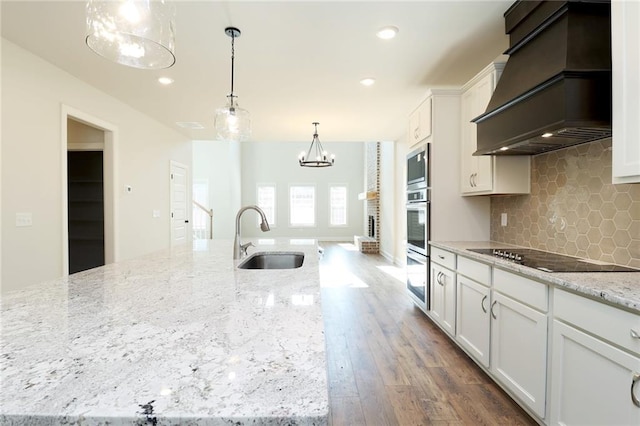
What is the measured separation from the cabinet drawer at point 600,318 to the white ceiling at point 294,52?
208cm

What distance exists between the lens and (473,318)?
2.47 metres

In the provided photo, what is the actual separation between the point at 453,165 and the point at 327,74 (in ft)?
5.42

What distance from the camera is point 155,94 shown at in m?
4.14

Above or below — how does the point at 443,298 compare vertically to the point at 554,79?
below

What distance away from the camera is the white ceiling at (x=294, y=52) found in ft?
7.95

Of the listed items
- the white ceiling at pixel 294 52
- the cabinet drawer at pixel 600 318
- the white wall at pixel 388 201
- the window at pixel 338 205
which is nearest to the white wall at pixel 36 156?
the white ceiling at pixel 294 52

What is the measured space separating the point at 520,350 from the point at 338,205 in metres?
10.4

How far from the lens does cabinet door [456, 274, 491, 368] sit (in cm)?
229

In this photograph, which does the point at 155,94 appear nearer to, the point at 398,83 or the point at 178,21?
the point at 178,21

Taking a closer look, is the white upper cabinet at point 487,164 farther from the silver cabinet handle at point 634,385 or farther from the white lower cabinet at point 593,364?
the silver cabinet handle at point 634,385

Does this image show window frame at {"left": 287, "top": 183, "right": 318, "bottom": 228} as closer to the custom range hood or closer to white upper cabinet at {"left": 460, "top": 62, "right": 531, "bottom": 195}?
white upper cabinet at {"left": 460, "top": 62, "right": 531, "bottom": 195}

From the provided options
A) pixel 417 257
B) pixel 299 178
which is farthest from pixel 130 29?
pixel 299 178

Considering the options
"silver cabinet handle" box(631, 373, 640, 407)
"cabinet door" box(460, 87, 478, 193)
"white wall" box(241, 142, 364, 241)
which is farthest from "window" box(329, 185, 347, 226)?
"silver cabinet handle" box(631, 373, 640, 407)

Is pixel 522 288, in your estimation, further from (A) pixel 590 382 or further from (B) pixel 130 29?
(B) pixel 130 29
